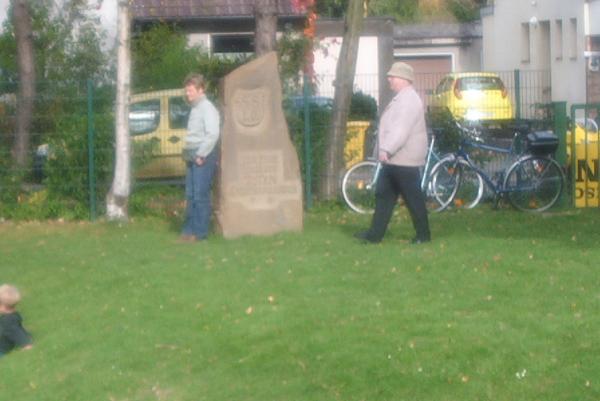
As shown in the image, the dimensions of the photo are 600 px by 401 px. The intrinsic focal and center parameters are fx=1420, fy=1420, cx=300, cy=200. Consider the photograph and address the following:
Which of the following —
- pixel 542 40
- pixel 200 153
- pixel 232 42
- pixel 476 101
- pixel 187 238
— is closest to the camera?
pixel 200 153

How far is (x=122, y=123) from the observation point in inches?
658

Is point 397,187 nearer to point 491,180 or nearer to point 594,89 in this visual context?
point 491,180

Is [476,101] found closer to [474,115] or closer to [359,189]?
[474,115]

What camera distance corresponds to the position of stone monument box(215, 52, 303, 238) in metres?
15.0

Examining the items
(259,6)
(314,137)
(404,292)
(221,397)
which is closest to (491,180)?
(314,137)

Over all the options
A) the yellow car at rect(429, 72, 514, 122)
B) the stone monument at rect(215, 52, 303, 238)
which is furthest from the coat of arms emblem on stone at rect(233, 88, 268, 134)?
the yellow car at rect(429, 72, 514, 122)

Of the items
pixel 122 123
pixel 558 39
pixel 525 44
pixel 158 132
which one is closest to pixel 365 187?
→ pixel 158 132

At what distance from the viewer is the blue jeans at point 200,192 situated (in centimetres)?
1474

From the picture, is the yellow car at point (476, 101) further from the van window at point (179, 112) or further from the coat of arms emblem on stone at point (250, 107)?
the coat of arms emblem on stone at point (250, 107)

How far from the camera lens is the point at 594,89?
3794 centimetres

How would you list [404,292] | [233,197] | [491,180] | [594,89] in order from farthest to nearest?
[594,89] < [491,180] < [233,197] < [404,292]

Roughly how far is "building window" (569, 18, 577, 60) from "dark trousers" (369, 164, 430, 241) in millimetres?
26348

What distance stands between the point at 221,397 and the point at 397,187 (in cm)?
509

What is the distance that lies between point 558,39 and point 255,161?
27303 millimetres
